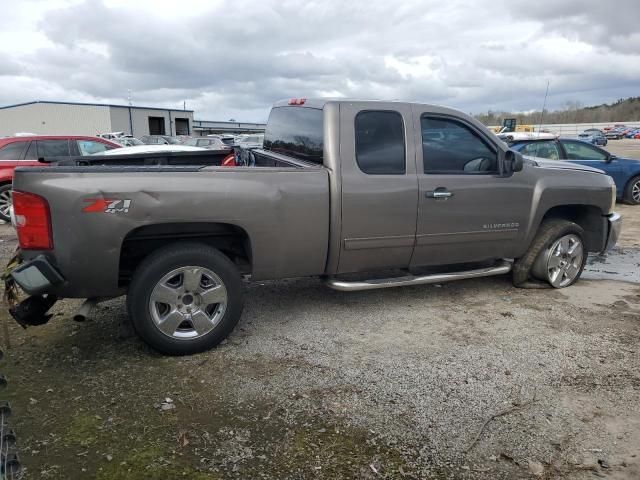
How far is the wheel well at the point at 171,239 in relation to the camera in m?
3.71

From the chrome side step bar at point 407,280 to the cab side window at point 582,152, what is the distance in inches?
258

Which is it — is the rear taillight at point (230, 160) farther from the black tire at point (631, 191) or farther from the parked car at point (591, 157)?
the black tire at point (631, 191)

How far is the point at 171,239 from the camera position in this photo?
3.88 metres

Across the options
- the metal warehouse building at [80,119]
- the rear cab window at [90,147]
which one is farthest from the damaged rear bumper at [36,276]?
the metal warehouse building at [80,119]

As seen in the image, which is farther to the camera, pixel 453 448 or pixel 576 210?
pixel 576 210

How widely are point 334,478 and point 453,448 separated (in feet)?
2.31

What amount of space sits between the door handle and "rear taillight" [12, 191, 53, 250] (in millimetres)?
2956

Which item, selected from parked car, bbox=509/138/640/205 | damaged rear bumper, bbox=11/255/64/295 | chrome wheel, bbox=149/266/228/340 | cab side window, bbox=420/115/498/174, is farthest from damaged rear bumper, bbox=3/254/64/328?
parked car, bbox=509/138/640/205

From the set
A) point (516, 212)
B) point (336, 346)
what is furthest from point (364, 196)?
point (516, 212)

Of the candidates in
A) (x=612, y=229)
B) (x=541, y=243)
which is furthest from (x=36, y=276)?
(x=612, y=229)

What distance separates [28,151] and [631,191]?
12.8 m

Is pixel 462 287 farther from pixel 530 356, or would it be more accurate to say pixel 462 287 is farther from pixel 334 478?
pixel 334 478

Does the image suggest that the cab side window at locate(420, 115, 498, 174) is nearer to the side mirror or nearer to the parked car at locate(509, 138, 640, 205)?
the side mirror

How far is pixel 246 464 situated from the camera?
8.69ft
